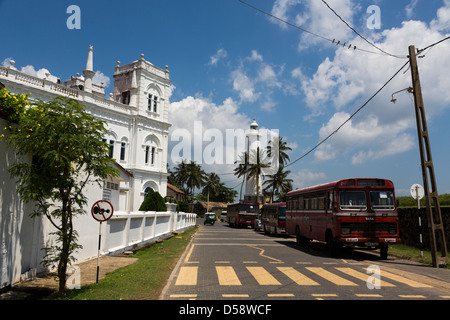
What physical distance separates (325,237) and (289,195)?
652cm

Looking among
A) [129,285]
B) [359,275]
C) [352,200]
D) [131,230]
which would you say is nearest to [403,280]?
[359,275]

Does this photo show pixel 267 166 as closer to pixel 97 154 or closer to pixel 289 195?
pixel 289 195

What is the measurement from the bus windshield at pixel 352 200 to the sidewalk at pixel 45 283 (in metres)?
9.10

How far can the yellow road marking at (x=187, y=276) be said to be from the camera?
8828 mm

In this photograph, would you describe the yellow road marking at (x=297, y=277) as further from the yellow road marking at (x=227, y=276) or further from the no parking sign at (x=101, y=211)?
the no parking sign at (x=101, y=211)

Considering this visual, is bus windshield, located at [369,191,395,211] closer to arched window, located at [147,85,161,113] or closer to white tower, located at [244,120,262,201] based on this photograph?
arched window, located at [147,85,161,113]

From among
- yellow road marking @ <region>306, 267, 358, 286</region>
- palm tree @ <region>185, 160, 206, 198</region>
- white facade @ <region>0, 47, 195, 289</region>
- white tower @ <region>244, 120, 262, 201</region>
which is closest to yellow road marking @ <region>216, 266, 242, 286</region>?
yellow road marking @ <region>306, 267, 358, 286</region>

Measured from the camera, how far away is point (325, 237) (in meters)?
15.5

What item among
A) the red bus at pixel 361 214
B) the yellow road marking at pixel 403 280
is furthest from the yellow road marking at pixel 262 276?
the red bus at pixel 361 214

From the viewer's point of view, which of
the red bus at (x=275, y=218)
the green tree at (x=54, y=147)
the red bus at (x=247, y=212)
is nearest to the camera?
the green tree at (x=54, y=147)

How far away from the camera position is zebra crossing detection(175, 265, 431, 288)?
351 inches

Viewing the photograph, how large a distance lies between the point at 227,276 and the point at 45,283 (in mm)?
4896

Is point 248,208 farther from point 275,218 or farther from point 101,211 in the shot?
point 101,211
